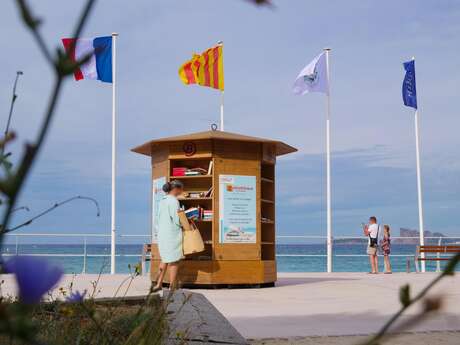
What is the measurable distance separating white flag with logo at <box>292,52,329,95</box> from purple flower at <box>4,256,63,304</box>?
19.6 m

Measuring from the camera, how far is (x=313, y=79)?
65.7ft

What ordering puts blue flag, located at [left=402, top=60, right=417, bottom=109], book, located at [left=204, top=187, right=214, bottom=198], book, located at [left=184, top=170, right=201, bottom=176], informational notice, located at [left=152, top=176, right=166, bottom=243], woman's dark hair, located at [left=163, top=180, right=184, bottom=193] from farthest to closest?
blue flag, located at [left=402, top=60, right=417, bottom=109] → informational notice, located at [left=152, top=176, right=166, bottom=243] → book, located at [left=184, top=170, right=201, bottom=176] → book, located at [left=204, top=187, right=214, bottom=198] → woman's dark hair, located at [left=163, top=180, right=184, bottom=193]

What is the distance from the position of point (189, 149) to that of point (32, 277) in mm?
11200

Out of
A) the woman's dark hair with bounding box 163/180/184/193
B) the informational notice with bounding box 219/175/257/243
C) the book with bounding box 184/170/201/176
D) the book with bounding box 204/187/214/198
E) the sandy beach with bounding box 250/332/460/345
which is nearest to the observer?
the sandy beach with bounding box 250/332/460/345

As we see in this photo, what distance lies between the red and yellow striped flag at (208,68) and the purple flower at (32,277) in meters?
18.2

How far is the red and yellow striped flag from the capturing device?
18453mm

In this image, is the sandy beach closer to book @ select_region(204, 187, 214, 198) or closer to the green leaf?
the green leaf

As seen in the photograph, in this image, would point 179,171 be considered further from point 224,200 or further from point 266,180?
point 266,180

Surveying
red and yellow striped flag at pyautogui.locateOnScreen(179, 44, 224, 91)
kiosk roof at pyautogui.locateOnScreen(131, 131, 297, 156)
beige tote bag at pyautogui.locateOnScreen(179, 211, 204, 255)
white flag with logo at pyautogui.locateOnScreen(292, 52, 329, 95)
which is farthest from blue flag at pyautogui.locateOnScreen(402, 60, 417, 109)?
beige tote bag at pyautogui.locateOnScreen(179, 211, 204, 255)

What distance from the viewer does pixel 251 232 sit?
1132 centimetres

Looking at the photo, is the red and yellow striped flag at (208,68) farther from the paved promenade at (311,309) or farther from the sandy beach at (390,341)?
the sandy beach at (390,341)

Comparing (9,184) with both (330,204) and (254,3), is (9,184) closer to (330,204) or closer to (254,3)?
(254,3)

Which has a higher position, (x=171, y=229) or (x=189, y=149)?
(x=189, y=149)

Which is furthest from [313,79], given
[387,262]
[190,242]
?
[190,242]
